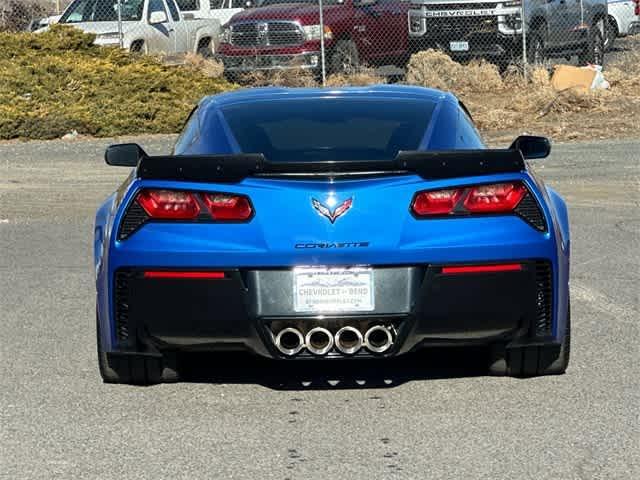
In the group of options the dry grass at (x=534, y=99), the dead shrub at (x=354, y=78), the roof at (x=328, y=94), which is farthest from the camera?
the dead shrub at (x=354, y=78)

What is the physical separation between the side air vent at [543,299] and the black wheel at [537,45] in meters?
18.6

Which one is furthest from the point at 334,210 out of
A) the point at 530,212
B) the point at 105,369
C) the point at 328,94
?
the point at 328,94

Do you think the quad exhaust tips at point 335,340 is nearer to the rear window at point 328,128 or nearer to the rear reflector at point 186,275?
the rear reflector at point 186,275

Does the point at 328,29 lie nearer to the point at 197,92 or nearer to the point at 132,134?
the point at 197,92

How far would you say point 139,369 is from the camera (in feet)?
22.6

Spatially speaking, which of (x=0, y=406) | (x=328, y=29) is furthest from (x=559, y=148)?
(x=0, y=406)

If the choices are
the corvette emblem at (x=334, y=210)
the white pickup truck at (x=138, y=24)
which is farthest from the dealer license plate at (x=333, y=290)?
the white pickup truck at (x=138, y=24)

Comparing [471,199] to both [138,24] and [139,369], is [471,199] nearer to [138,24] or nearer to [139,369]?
[139,369]

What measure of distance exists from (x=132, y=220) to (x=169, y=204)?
0.18 m

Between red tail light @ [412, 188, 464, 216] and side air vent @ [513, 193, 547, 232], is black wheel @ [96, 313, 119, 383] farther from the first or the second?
side air vent @ [513, 193, 547, 232]

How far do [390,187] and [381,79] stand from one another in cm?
1924

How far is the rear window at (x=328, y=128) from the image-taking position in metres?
7.21

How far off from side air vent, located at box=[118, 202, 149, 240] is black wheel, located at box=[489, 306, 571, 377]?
162 cm

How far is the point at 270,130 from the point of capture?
7.36 meters
